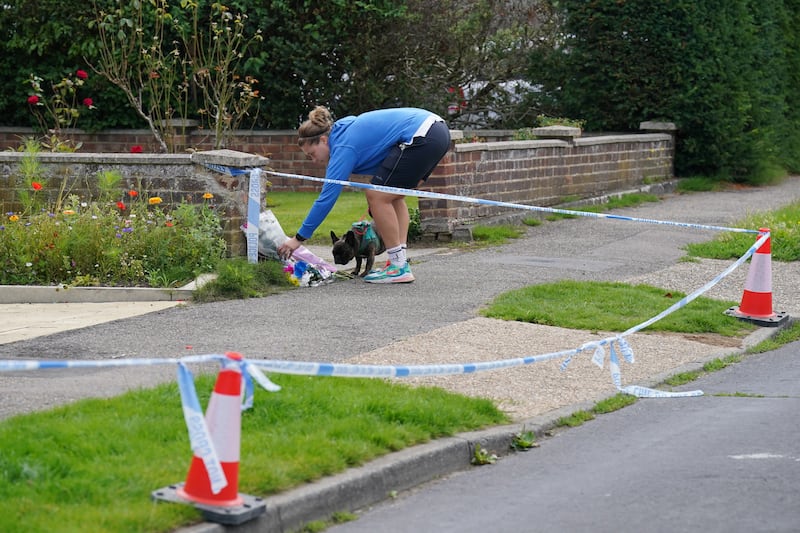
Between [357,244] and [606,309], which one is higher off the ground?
[357,244]

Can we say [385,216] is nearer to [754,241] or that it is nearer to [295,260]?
[295,260]

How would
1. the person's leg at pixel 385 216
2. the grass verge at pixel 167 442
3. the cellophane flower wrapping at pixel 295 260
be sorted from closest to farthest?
the grass verge at pixel 167 442 → the person's leg at pixel 385 216 → the cellophane flower wrapping at pixel 295 260

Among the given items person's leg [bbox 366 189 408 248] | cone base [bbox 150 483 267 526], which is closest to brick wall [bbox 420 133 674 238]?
person's leg [bbox 366 189 408 248]

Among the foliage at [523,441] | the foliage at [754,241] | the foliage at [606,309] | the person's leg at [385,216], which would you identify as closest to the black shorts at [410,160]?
the person's leg at [385,216]

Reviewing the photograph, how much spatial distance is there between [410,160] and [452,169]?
12.3 feet

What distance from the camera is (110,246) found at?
33.0 feet

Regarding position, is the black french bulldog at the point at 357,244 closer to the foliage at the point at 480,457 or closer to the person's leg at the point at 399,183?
the person's leg at the point at 399,183

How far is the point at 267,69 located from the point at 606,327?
41.0ft

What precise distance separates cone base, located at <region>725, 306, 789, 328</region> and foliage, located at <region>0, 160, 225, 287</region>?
14.5 ft

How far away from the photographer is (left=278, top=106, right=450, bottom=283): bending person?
9922 mm

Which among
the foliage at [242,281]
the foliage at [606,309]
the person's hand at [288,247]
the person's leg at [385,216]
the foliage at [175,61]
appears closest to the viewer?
the foliage at [606,309]

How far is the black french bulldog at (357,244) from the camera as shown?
10570 millimetres

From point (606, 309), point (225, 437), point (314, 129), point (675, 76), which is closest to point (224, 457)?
point (225, 437)

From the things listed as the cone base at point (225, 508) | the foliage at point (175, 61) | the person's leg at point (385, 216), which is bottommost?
the cone base at point (225, 508)
